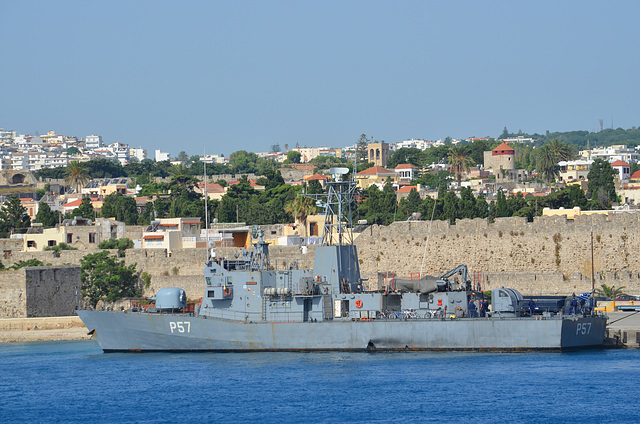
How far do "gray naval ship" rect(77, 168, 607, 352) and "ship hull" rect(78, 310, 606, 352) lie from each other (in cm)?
3

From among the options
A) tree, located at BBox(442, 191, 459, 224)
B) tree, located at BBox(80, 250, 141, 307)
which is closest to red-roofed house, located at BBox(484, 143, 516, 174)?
tree, located at BBox(442, 191, 459, 224)

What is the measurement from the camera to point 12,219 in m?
70.2

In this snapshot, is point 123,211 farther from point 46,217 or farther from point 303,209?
point 303,209

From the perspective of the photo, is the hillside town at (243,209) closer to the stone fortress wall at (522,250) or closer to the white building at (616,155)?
the stone fortress wall at (522,250)

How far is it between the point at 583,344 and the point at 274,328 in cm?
1003

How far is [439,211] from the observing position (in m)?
63.5

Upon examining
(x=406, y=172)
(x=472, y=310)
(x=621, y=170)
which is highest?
(x=406, y=172)

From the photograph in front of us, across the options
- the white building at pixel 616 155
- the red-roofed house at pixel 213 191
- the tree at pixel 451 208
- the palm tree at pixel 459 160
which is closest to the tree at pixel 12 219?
the red-roofed house at pixel 213 191

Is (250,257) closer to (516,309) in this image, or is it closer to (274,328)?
(274,328)

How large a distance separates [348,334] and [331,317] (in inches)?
54.1

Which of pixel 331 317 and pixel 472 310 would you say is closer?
pixel 472 310

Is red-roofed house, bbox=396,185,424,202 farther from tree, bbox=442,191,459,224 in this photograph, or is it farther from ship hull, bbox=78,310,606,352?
ship hull, bbox=78,310,606,352

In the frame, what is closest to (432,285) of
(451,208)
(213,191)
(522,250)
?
(522,250)

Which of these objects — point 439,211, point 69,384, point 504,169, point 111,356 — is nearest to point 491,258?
point 439,211
